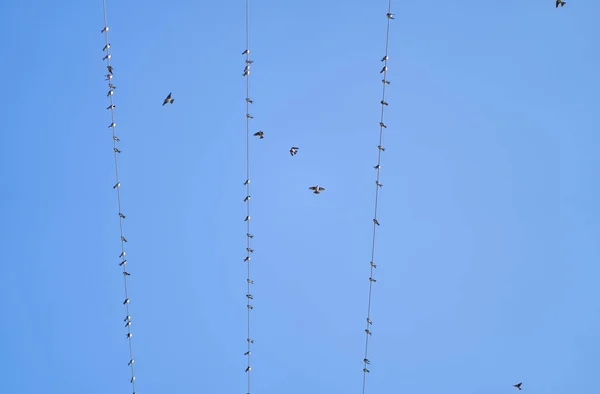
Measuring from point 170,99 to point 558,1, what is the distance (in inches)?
757

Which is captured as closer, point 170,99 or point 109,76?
point 109,76

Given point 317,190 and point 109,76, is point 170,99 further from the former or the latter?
point 317,190

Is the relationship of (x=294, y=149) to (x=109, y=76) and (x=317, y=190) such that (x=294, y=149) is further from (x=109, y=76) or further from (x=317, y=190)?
(x=109, y=76)

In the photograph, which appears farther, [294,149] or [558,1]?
[294,149]

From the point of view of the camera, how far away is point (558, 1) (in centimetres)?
3372

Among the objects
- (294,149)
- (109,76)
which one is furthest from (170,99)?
(294,149)

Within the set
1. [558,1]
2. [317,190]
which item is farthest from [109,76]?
[558,1]

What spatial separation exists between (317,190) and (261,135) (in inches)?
161

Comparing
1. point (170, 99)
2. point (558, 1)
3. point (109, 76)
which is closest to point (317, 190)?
point (170, 99)

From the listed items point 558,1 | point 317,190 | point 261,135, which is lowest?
point 317,190

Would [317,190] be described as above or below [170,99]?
below

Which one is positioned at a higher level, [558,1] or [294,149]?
[558,1]

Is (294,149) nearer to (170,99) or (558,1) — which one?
(170,99)

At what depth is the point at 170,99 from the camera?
37.1 m
